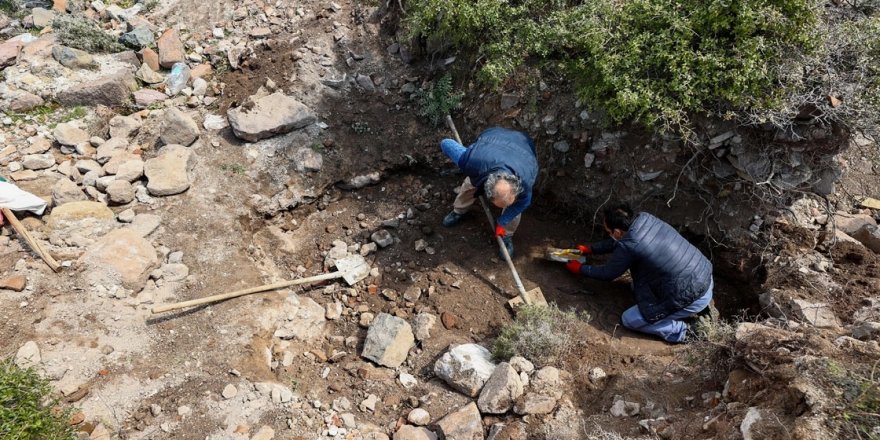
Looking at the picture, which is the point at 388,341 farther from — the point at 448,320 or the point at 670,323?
the point at 670,323

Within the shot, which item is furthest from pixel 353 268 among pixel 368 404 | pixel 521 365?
pixel 521 365

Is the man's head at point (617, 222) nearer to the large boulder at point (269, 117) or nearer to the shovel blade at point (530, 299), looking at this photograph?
the shovel blade at point (530, 299)

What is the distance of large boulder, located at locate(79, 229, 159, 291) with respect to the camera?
3922 millimetres

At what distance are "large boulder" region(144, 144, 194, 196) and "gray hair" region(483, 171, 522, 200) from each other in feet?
9.66

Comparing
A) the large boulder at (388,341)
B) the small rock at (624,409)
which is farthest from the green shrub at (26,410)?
the small rock at (624,409)

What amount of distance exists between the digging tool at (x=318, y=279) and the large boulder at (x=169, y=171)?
131 centimetres

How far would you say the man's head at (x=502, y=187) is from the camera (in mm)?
3793

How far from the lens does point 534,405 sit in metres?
3.30

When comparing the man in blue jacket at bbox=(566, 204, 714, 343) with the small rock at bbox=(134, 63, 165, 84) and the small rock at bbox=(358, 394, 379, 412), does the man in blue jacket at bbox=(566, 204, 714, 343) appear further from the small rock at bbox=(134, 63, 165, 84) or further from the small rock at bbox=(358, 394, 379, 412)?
the small rock at bbox=(134, 63, 165, 84)

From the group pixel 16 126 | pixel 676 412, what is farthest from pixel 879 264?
pixel 16 126

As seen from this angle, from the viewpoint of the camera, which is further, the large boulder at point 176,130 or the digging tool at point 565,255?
the large boulder at point 176,130

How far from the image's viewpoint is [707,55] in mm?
3703

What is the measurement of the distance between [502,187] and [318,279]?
189 centimetres

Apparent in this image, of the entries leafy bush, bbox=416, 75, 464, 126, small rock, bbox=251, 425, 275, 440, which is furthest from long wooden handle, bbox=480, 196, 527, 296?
small rock, bbox=251, 425, 275, 440
